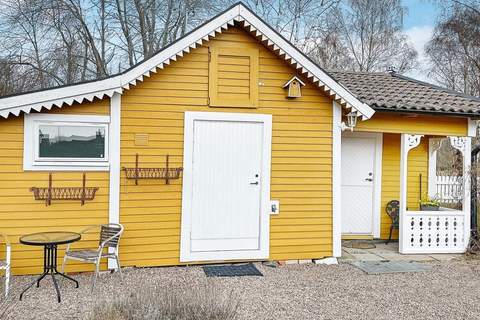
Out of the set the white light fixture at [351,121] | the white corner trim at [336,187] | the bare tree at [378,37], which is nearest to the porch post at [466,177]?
the white light fixture at [351,121]

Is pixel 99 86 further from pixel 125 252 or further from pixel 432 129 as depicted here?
pixel 432 129

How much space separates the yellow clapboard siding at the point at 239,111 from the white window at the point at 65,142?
1.04 feet

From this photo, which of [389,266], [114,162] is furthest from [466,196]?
[114,162]

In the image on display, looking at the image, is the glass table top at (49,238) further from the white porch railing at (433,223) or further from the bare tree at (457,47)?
the bare tree at (457,47)

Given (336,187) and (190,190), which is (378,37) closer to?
(336,187)

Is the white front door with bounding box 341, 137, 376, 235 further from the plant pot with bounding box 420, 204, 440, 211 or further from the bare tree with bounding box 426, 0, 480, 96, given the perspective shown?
the bare tree with bounding box 426, 0, 480, 96

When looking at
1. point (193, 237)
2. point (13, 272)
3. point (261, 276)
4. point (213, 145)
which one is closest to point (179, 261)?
point (193, 237)

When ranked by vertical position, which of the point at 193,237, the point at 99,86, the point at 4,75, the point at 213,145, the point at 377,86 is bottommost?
the point at 193,237

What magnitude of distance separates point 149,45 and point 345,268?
42.6 ft

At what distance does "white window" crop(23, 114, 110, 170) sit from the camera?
5398 mm

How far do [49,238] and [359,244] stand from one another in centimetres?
523

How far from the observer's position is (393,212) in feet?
26.1

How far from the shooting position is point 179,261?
598 cm

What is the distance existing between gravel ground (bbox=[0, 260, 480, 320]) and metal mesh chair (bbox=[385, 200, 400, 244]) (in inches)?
60.2
